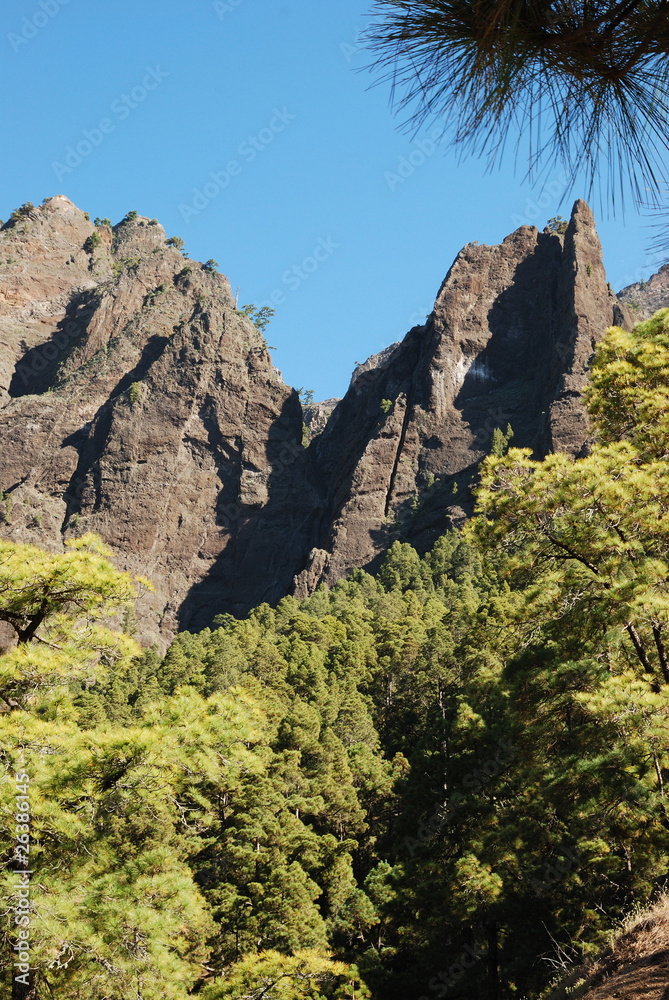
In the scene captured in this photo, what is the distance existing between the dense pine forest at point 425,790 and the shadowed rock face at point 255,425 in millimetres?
52119

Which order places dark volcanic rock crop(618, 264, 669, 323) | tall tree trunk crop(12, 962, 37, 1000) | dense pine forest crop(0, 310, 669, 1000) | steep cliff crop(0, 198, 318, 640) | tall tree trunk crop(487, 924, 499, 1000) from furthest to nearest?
dark volcanic rock crop(618, 264, 669, 323)
steep cliff crop(0, 198, 318, 640)
tall tree trunk crop(487, 924, 499, 1000)
dense pine forest crop(0, 310, 669, 1000)
tall tree trunk crop(12, 962, 37, 1000)

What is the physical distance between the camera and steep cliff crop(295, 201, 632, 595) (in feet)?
243

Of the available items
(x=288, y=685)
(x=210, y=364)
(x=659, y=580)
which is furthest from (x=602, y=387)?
(x=210, y=364)

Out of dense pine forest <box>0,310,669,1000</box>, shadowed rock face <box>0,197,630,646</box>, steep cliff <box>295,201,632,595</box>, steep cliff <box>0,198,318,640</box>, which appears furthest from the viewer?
steep cliff <box>0,198,318,640</box>

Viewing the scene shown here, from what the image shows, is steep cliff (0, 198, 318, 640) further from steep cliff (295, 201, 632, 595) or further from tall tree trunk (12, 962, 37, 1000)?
tall tree trunk (12, 962, 37, 1000)

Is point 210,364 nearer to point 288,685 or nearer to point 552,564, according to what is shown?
point 288,685

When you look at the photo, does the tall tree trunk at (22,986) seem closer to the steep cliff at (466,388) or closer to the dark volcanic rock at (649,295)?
the steep cliff at (466,388)

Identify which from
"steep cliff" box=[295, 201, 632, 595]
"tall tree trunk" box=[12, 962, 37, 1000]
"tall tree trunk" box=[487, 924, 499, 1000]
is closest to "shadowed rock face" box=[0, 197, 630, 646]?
"steep cliff" box=[295, 201, 632, 595]

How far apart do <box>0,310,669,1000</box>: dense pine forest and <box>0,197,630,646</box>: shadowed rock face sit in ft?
171

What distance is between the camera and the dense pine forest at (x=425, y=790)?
680 centimetres

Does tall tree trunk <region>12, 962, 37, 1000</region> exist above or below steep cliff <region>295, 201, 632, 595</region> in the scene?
below

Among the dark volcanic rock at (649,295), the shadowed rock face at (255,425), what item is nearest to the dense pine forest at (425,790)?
the shadowed rock face at (255,425)

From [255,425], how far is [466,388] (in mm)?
25966

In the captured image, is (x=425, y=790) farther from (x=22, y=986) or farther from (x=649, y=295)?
(x=649, y=295)
